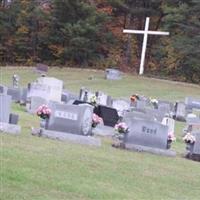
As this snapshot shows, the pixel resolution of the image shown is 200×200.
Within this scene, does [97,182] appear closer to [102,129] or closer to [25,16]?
[102,129]

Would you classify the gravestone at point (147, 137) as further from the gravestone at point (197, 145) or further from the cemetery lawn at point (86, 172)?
the gravestone at point (197, 145)

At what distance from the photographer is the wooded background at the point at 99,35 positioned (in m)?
38.6

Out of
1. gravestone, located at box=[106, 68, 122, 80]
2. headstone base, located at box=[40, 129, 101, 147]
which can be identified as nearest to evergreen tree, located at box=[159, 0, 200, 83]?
gravestone, located at box=[106, 68, 122, 80]

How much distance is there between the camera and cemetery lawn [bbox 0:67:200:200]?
6.66 meters

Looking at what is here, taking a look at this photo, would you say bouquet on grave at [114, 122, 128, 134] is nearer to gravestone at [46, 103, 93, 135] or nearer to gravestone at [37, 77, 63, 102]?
gravestone at [46, 103, 93, 135]

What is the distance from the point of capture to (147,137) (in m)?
11.1

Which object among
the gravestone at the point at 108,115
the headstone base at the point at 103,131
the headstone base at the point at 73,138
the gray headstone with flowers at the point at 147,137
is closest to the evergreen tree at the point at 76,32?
the gravestone at the point at 108,115

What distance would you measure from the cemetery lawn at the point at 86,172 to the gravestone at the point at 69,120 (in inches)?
18.5

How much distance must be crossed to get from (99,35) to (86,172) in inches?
1281

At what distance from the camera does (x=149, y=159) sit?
10094 millimetres

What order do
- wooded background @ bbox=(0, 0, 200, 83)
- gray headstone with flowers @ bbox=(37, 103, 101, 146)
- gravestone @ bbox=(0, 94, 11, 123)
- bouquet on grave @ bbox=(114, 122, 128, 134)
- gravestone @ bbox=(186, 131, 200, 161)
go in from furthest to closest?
1. wooded background @ bbox=(0, 0, 200, 83)
2. gravestone @ bbox=(186, 131, 200, 161)
3. bouquet on grave @ bbox=(114, 122, 128, 134)
4. gray headstone with flowers @ bbox=(37, 103, 101, 146)
5. gravestone @ bbox=(0, 94, 11, 123)

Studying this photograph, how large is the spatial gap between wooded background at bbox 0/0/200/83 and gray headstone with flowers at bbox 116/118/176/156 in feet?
87.2

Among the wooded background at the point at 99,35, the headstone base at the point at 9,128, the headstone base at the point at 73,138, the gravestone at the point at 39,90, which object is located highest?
the wooded background at the point at 99,35

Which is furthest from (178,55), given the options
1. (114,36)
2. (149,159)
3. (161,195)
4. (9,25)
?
(161,195)
